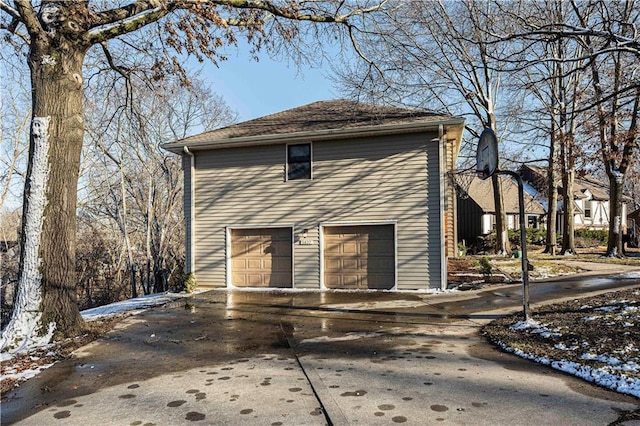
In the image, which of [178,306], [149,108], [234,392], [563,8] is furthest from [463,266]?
[149,108]

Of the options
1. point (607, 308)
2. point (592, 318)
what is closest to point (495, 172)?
point (592, 318)

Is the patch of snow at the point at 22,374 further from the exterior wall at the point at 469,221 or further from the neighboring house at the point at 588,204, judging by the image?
the neighboring house at the point at 588,204

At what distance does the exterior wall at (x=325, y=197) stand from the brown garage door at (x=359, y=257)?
283mm

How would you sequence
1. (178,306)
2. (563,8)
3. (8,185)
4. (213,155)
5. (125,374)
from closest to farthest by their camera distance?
(125,374), (178,306), (563,8), (213,155), (8,185)

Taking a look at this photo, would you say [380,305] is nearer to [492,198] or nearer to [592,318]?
[592,318]

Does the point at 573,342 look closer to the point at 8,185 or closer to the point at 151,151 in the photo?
the point at 151,151

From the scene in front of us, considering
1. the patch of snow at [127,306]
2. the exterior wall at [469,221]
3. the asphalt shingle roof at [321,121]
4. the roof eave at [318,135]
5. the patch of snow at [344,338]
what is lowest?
the patch of snow at [127,306]

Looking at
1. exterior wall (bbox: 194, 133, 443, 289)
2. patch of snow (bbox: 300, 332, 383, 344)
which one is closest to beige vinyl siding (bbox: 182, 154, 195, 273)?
exterior wall (bbox: 194, 133, 443, 289)

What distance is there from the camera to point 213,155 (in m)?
13.6

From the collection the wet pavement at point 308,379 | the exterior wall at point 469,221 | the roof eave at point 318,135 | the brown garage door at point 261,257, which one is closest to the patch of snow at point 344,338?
the wet pavement at point 308,379

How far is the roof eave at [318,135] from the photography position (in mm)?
11602

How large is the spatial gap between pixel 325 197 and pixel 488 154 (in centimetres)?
583

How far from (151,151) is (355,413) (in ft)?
61.8

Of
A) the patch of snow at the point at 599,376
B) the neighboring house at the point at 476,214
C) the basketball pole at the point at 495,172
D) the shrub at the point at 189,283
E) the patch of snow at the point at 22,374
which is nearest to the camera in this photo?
the patch of snow at the point at 599,376
